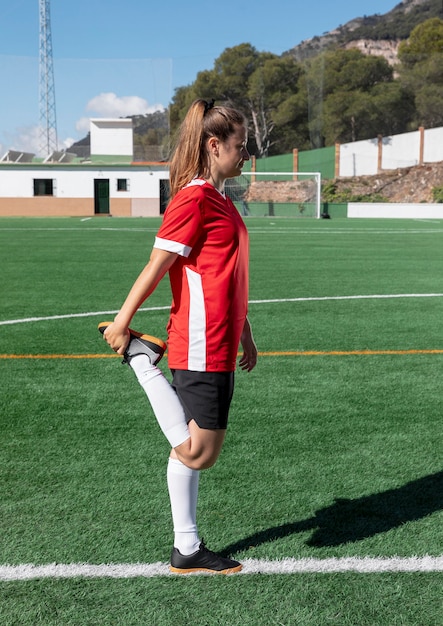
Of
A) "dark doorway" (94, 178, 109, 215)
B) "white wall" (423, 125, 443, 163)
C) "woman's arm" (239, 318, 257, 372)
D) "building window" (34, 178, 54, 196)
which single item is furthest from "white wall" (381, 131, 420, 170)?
"woman's arm" (239, 318, 257, 372)

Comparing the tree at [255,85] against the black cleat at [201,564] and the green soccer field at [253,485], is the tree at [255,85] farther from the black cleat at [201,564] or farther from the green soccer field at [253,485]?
the black cleat at [201,564]

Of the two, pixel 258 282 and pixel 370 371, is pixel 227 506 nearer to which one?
pixel 370 371

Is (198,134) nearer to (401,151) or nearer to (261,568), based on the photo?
(261,568)

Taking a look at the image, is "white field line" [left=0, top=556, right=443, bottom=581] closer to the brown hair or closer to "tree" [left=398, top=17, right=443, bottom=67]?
the brown hair

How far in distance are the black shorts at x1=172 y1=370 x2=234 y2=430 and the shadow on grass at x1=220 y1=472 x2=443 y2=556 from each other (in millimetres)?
622

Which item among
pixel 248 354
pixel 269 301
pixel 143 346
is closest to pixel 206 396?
pixel 143 346

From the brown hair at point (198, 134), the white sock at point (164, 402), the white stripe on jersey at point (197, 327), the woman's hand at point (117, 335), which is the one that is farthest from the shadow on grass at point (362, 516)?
the brown hair at point (198, 134)

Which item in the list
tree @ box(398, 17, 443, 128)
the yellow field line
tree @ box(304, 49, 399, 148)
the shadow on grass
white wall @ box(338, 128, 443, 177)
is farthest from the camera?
tree @ box(304, 49, 399, 148)

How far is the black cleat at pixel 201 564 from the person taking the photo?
2760 millimetres

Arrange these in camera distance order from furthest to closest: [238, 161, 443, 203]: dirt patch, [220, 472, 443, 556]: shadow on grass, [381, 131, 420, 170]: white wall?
1. [381, 131, 420, 170]: white wall
2. [238, 161, 443, 203]: dirt patch
3. [220, 472, 443, 556]: shadow on grass

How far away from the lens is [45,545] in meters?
2.94

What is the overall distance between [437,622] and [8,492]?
6.29 feet

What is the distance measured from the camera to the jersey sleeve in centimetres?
251

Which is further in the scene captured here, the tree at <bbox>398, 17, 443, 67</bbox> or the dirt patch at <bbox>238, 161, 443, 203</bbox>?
the tree at <bbox>398, 17, 443, 67</bbox>
